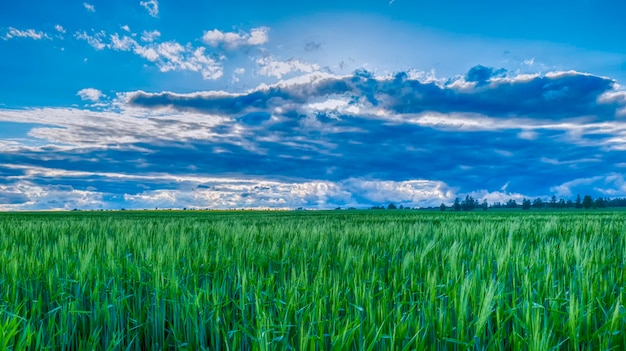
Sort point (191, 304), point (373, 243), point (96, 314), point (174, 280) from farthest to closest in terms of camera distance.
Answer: point (373, 243)
point (174, 280)
point (96, 314)
point (191, 304)

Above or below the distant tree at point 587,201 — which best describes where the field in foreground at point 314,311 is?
below

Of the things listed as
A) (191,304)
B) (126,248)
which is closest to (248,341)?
(191,304)

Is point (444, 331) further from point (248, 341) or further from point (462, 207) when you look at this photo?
point (462, 207)

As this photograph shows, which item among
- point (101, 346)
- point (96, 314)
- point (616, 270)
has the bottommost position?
point (101, 346)

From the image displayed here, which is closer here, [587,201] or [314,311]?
[314,311]

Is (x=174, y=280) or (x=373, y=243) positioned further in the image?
(x=373, y=243)

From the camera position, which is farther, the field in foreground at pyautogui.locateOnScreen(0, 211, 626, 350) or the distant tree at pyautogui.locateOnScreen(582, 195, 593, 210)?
the distant tree at pyautogui.locateOnScreen(582, 195, 593, 210)

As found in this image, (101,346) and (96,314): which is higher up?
(96,314)

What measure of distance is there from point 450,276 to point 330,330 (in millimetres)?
1706

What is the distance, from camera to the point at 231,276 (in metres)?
3.98

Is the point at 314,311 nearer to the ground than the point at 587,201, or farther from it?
nearer to the ground

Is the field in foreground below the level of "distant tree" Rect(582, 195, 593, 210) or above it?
below

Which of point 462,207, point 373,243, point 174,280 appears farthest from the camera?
point 462,207

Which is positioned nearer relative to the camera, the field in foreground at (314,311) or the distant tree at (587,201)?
the field in foreground at (314,311)
